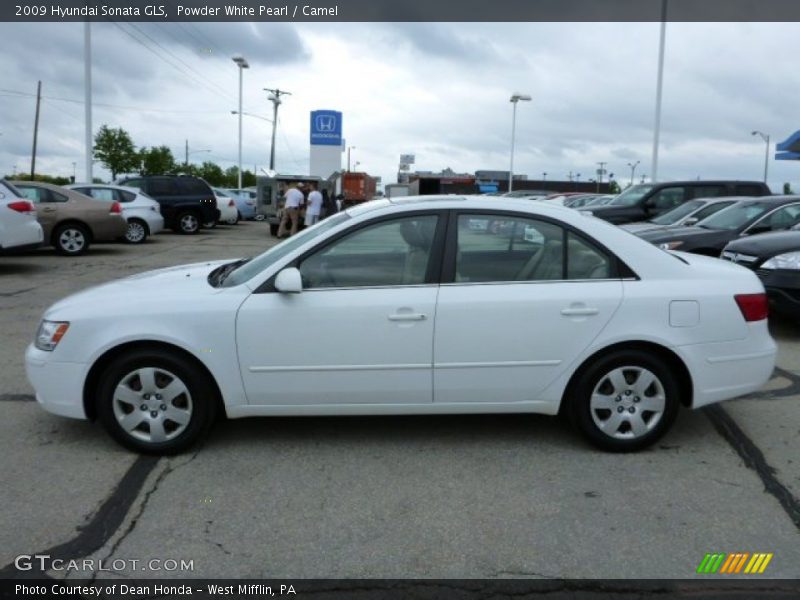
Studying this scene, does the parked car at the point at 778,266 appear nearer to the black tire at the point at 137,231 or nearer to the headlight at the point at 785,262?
the headlight at the point at 785,262

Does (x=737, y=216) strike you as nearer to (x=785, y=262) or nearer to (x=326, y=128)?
(x=785, y=262)

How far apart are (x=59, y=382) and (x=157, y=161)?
5780 centimetres

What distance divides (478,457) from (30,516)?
2342 millimetres

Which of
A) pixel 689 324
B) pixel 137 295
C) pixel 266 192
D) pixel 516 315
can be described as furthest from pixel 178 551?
pixel 266 192

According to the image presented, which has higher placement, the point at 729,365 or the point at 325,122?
the point at 325,122

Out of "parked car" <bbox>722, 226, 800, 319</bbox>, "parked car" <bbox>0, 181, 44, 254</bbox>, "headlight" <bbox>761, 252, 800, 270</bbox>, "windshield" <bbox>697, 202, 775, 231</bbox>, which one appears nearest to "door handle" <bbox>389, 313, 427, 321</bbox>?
"parked car" <bbox>722, 226, 800, 319</bbox>

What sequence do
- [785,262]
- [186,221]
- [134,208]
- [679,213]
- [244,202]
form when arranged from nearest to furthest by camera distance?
[785,262]
[679,213]
[134,208]
[186,221]
[244,202]

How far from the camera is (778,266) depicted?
7.21m

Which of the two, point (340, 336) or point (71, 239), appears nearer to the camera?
point (340, 336)

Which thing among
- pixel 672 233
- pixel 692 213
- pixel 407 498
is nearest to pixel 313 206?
pixel 692 213

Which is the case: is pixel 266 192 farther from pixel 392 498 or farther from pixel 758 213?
pixel 392 498

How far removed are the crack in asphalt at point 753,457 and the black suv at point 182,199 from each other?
1888 centimetres

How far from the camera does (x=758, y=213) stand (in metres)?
10.2

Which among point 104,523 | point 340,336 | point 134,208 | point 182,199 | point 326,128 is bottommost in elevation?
point 104,523
